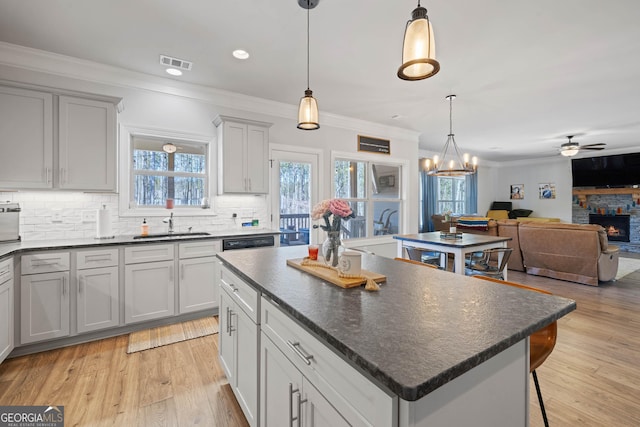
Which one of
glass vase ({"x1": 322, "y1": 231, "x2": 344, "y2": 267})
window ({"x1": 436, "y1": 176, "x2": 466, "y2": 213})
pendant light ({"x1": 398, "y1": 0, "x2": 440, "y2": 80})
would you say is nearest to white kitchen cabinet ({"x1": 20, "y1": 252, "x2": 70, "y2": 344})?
glass vase ({"x1": 322, "y1": 231, "x2": 344, "y2": 267})

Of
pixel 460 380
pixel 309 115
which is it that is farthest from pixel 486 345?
pixel 309 115

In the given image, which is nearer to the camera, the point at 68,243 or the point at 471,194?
the point at 68,243

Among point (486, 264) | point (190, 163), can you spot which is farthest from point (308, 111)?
point (486, 264)

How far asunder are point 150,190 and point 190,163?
1.93 feet

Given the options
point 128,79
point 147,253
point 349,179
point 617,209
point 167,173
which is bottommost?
point 147,253

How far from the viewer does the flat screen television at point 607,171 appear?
24.8 feet

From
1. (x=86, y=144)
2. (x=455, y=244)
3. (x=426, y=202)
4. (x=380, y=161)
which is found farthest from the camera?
(x=426, y=202)

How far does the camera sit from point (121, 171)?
3.32m

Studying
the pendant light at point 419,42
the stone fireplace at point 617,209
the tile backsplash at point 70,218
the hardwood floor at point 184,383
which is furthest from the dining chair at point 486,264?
the stone fireplace at point 617,209

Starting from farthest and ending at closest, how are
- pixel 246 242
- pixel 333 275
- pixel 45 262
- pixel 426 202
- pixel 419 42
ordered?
1. pixel 426 202
2. pixel 246 242
3. pixel 45 262
4. pixel 333 275
5. pixel 419 42

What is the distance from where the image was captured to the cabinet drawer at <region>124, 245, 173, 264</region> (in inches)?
114

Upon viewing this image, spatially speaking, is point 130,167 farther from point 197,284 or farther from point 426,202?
point 426,202

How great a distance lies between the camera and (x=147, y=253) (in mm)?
2977

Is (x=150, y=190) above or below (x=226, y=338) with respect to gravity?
above
